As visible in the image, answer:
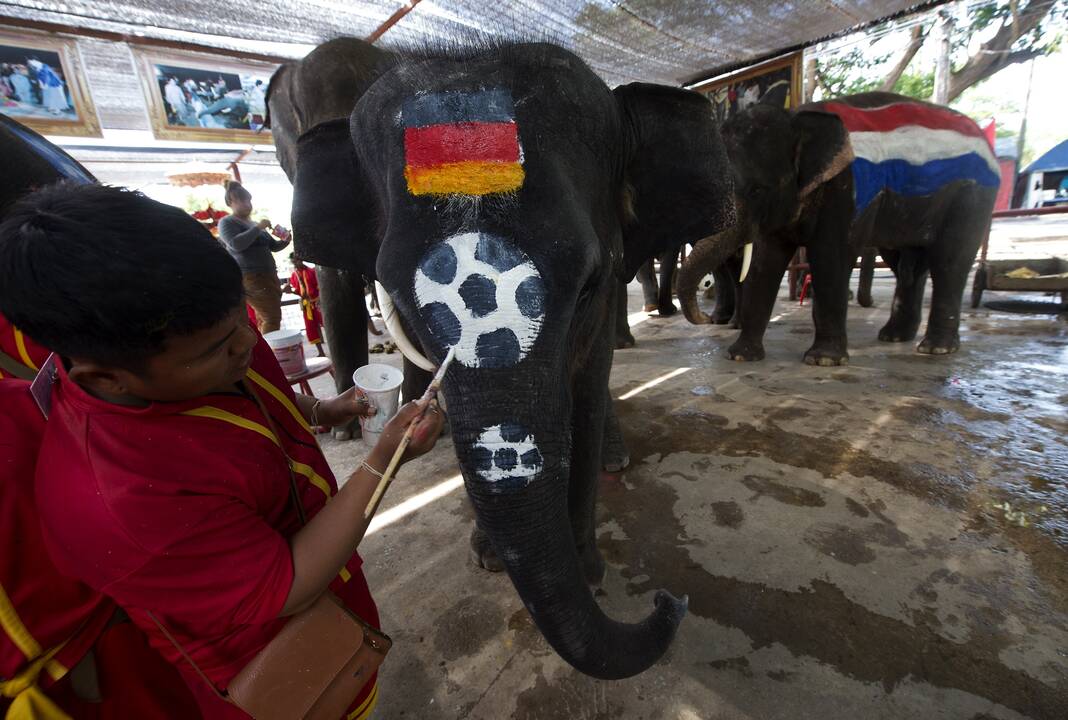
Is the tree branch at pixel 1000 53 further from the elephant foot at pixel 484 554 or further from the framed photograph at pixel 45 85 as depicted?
the framed photograph at pixel 45 85

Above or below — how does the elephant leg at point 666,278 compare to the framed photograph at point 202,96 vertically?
below

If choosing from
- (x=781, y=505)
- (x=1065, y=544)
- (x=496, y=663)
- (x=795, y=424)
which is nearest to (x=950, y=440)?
(x=795, y=424)

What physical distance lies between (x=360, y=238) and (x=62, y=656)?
1.32 metres

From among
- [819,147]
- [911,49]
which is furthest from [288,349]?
[911,49]

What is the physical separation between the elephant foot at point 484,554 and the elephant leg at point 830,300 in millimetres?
3651

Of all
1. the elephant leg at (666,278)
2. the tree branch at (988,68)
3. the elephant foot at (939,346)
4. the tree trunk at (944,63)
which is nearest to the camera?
the elephant foot at (939,346)

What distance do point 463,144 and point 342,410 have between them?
0.80m

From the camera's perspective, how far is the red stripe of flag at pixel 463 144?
1.19m

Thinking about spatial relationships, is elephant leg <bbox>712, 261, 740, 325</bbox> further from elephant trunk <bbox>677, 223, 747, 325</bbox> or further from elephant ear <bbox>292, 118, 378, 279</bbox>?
elephant ear <bbox>292, 118, 378, 279</bbox>

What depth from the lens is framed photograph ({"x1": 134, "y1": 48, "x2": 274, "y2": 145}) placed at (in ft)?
13.0

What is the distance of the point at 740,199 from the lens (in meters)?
3.91

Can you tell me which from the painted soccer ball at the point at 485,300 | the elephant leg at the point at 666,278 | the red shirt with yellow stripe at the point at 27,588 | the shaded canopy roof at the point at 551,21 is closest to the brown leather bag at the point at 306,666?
the red shirt with yellow stripe at the point at 27,588

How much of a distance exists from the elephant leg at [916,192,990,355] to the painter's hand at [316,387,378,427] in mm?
5098

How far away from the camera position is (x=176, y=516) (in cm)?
74
